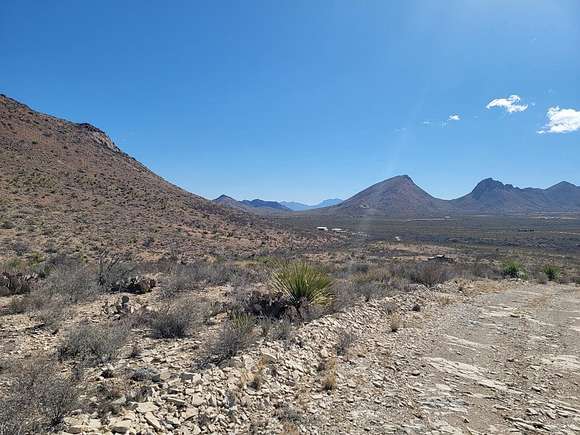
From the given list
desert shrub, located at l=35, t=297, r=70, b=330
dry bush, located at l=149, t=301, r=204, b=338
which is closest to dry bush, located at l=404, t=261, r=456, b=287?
dry bush, located at l=149, t=301, r=204, b=338

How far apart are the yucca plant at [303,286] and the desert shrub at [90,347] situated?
13.6ft

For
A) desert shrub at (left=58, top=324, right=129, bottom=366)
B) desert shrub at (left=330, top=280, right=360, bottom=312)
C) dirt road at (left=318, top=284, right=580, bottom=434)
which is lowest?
dirt road at (left=318, top=284, right=580, bottom=434)

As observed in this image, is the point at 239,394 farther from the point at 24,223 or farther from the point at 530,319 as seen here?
the point at 24,223

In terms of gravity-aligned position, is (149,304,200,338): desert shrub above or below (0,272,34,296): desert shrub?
below

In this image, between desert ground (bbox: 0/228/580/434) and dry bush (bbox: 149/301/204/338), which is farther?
dry bush (bbox: 149/301/204/338)

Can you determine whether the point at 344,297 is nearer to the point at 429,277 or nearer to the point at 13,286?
the point at 429,277

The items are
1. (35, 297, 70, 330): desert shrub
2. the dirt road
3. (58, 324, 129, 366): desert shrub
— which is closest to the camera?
the dirt road

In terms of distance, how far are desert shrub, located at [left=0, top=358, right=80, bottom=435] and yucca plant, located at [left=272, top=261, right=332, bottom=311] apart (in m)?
5.47

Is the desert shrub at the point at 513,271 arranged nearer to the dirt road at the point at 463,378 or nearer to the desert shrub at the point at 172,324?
the dirt road at the point at 463,378

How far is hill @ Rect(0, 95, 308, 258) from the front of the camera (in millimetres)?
23484

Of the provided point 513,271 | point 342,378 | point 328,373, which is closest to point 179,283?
point 328,373

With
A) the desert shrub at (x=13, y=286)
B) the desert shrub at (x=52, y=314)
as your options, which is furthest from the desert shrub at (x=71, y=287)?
the desert shrub at (x=52, y=314)

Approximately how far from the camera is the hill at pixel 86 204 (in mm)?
23484

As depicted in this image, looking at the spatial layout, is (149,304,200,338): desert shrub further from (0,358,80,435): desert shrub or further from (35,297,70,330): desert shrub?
(0,358,80,435): desert shrub
